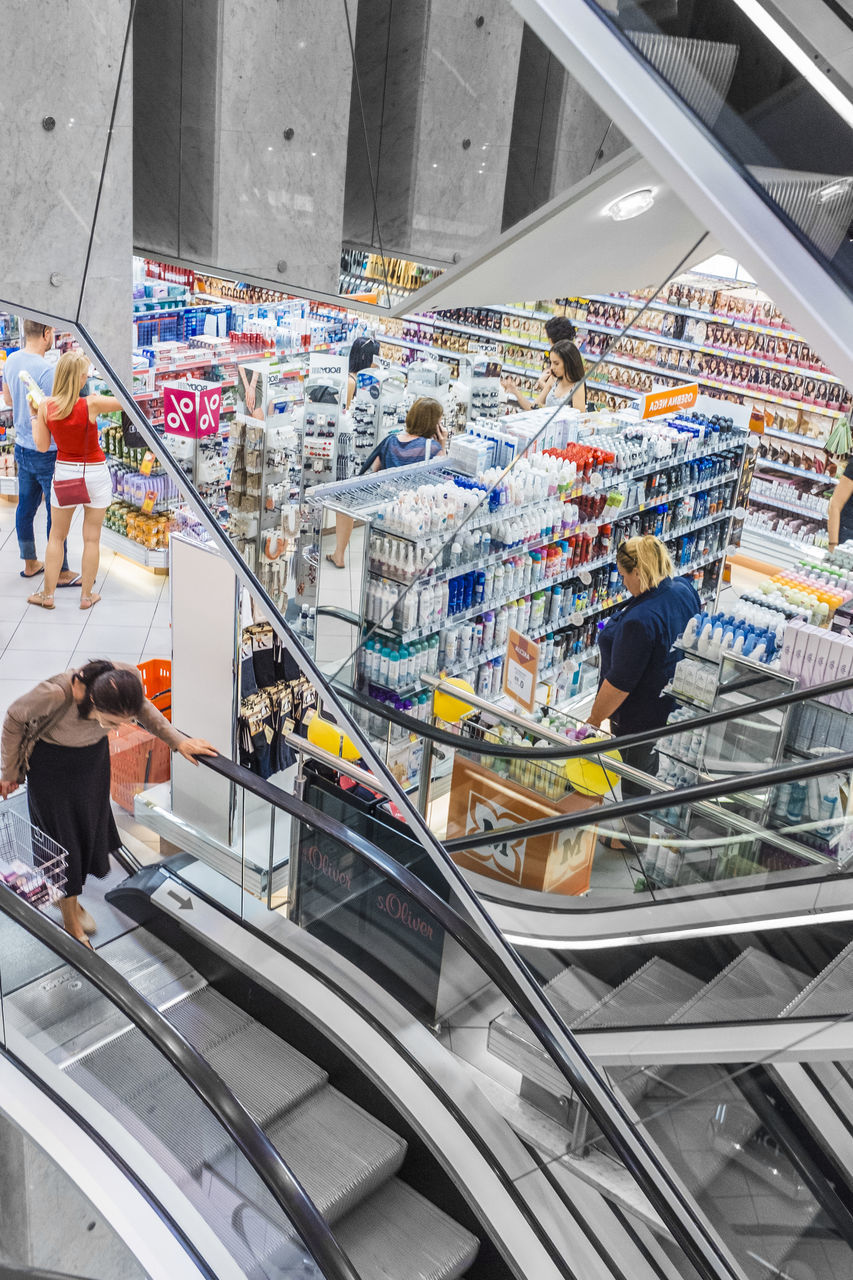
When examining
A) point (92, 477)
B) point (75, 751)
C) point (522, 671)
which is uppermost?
point (522, 671)

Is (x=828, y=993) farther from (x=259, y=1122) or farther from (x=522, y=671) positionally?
(x=259, y=1122)

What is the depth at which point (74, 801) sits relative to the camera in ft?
16.0

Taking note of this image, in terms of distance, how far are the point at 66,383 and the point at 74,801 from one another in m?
3.67

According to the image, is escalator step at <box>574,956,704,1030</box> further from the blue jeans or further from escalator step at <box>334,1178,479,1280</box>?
the blue jeans

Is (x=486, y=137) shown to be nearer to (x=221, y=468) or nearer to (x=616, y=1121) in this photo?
(x=221, y=468)

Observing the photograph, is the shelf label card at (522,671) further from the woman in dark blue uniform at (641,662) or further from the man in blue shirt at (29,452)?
the man in blue shirt at (29,452)

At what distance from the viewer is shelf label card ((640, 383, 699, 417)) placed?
2.22 m

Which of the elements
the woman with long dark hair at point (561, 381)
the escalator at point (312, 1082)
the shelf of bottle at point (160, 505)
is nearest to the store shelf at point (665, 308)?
the woman with long dark hair at point (561, 381)

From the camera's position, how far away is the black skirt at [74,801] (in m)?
4.75

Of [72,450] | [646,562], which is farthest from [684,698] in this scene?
[72,450]

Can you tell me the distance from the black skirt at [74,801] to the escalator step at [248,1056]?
807 millimetres

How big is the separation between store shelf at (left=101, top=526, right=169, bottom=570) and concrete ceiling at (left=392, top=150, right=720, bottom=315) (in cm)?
754

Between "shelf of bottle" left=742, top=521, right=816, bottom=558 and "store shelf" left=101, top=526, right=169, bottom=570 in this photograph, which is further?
"store shelf" left=101, top=526, right=169, bottom=570

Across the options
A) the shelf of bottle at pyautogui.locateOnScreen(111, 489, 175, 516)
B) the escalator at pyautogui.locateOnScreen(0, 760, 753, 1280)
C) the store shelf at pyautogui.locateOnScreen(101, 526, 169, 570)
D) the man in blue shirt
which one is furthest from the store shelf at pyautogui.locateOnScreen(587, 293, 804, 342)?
the shelf of bottle at pyautogui.locateOnScreen(111, 489, 175, 516)
